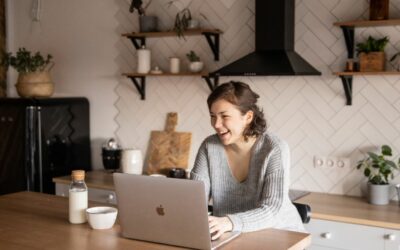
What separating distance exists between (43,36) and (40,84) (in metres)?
0.64

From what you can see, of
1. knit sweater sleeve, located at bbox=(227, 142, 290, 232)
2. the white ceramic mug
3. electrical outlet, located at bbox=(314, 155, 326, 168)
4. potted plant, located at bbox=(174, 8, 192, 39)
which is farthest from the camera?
the white ceramic mug

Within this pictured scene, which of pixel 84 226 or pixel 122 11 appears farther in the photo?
pixel 122 11

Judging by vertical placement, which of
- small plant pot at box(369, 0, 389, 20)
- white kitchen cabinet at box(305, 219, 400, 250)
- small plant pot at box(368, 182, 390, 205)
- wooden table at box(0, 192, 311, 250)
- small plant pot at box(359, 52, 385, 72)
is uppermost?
small plant pot at box(369, 0, 389, 20)

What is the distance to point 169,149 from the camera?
13.6 feet

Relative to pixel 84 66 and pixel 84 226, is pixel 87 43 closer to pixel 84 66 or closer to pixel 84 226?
pixel 84 66

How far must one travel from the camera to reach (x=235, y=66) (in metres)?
3.43

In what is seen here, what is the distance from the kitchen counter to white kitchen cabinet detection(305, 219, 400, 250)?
0.12 ft

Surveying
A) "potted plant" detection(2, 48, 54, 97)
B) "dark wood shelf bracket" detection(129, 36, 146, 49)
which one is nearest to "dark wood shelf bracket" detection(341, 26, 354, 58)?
"dark wood shelf bracket" detection(129, 36, 146, 49)

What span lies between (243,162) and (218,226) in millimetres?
614

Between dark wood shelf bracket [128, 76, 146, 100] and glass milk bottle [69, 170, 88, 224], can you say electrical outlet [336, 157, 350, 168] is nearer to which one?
dark wood shelf bracket [128, 76, 146, 100]

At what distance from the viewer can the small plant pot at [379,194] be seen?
3.20 m

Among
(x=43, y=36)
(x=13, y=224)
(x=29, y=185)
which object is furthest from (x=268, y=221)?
(x=43, y=36)

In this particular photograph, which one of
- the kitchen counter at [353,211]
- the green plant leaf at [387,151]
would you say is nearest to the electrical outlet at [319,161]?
the kitchen counter at [353,211]

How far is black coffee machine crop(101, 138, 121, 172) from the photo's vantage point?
428 centimetres
